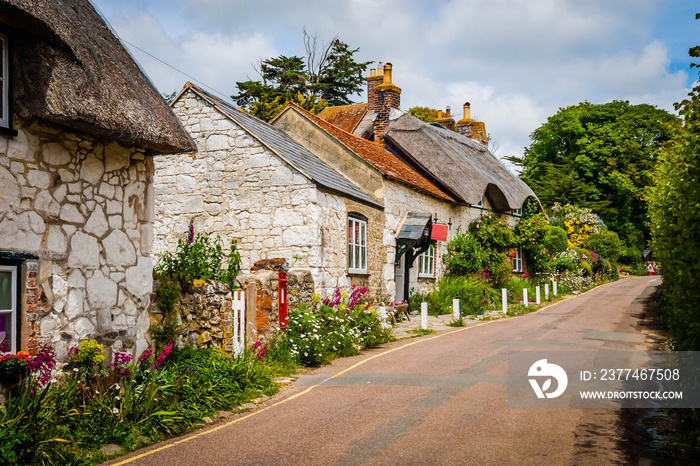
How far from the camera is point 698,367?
20.4 ft

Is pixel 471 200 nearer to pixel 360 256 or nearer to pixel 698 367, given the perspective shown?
pixel 360 256

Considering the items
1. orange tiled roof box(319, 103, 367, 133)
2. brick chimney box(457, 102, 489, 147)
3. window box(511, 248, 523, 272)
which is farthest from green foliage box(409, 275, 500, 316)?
brick chimney box(457, 102, 489, 147)

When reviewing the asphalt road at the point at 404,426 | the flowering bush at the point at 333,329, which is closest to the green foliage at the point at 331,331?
the flowering bush at the point at 333,329

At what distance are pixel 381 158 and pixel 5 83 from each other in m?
14.4

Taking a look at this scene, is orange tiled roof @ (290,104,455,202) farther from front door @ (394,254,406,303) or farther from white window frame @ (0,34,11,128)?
white window frame @ (0,34,11,128)

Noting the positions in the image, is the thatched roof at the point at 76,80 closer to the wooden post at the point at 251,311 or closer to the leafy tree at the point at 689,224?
the wooden post at the point at 251,311

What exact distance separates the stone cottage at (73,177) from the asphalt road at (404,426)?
189 cm

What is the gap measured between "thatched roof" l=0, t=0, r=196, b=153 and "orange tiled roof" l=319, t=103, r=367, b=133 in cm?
1718

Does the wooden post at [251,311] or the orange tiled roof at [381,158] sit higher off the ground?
the orange tiled roof at [381,158]

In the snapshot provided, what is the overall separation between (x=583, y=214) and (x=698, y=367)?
127 ft

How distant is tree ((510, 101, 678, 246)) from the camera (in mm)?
45125

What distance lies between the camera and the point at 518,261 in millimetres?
28609

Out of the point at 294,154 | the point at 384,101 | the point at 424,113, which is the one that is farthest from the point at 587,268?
the point at 294,154

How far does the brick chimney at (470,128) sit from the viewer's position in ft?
111
